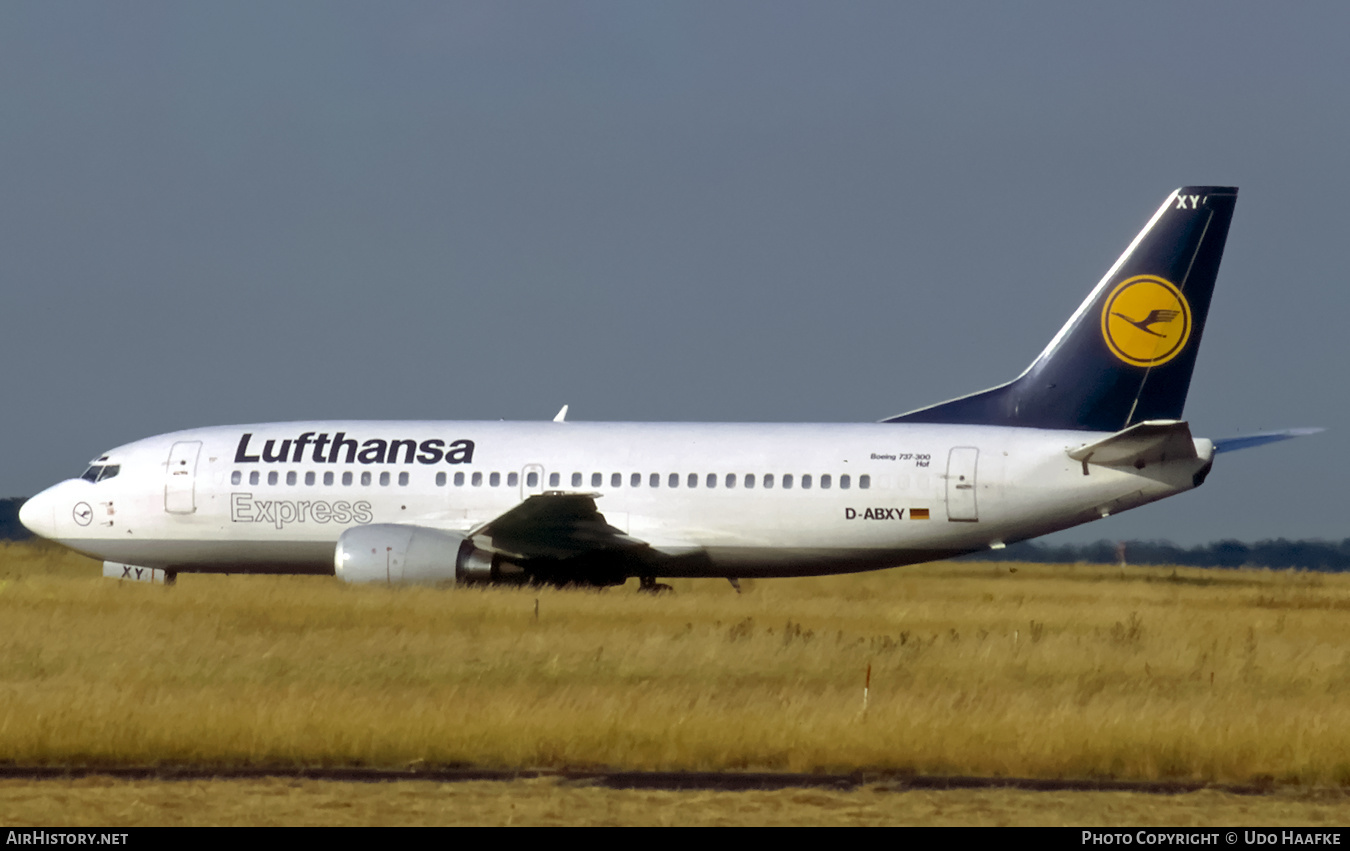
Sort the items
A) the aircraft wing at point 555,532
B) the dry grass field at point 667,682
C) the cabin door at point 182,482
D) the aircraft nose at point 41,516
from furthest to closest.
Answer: the aircraft nose at point 41,516
the cabin door at point 182,482
the aircraft wing at point 555,532
the dry grass field at point 667,682

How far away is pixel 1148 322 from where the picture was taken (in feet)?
93.9

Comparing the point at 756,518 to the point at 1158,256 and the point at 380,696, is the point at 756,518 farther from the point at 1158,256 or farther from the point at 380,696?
the point at 380,696

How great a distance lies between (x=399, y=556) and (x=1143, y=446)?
478 inches

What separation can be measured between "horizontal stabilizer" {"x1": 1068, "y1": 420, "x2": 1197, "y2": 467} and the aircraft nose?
19.1 metres

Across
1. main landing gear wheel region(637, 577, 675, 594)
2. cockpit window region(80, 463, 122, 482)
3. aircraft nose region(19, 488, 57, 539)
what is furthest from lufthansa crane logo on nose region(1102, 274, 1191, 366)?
aircraft nose region(19, 488, 57, 539)

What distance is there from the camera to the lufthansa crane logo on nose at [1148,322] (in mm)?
28469

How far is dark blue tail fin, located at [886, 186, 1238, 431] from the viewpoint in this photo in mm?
28453

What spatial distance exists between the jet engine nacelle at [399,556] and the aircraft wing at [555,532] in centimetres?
57

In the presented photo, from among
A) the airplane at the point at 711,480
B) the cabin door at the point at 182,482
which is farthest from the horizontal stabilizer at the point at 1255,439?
the cabin door at the point at 182,482

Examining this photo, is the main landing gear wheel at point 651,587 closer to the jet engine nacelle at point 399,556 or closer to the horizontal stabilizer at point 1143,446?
the jet engine nacelle at point 399,556

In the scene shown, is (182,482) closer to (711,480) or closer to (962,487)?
(711,480)

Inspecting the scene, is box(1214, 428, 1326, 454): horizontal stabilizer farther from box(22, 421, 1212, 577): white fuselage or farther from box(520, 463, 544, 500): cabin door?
box(520, 463, 544, 500): cabin door

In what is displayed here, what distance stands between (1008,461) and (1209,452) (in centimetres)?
314

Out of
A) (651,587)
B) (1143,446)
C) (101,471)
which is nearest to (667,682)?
(1143,446)
